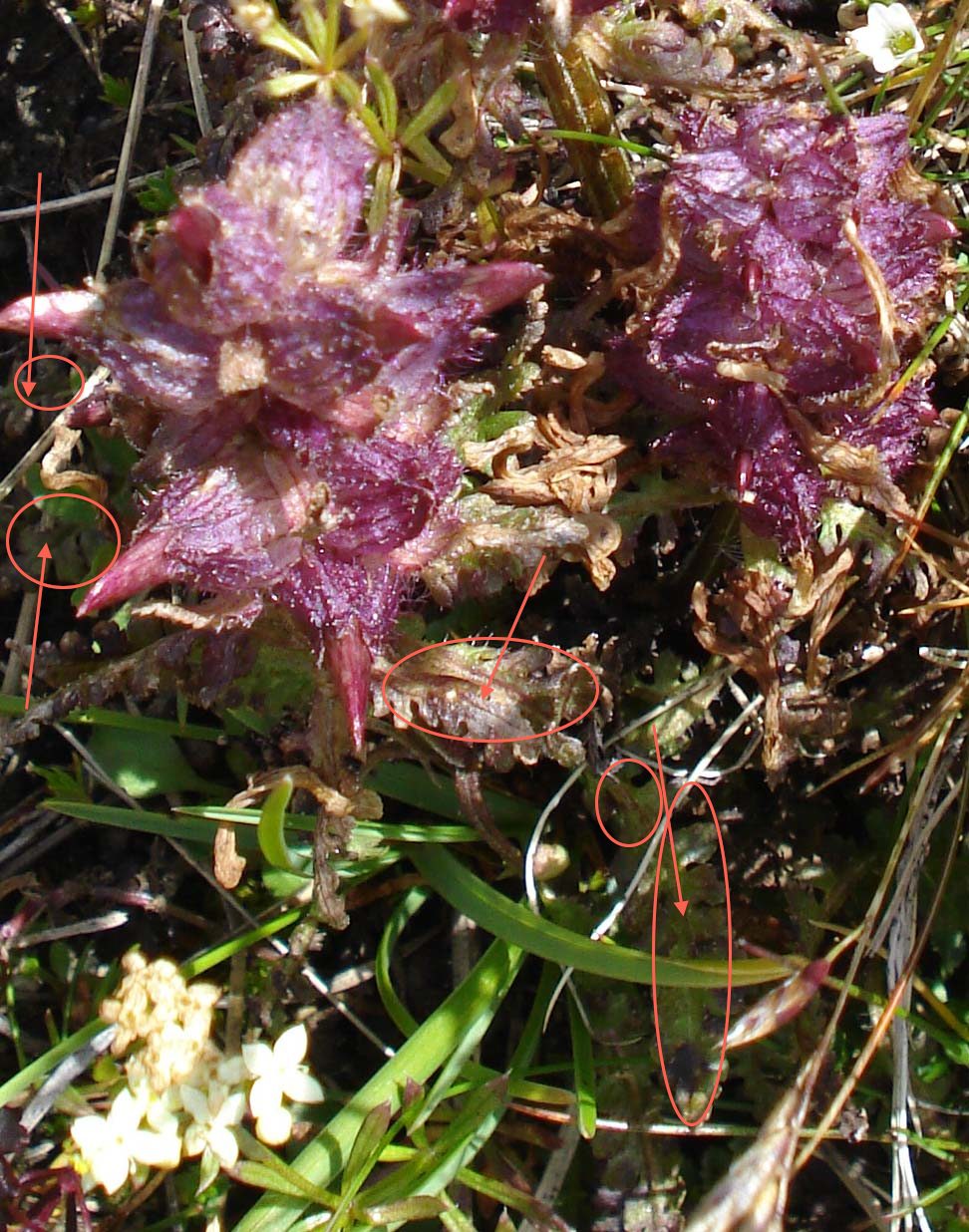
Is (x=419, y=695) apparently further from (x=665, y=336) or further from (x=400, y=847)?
(x=665, y=336)

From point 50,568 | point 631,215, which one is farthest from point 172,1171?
point 631,215

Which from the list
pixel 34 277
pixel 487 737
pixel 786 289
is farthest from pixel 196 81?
pixel 487 737

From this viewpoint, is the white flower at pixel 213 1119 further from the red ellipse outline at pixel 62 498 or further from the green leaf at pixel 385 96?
the green leaf at pixel 385 96

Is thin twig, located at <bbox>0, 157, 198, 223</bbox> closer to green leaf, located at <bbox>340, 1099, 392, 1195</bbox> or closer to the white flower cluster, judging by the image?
the white flower cluster

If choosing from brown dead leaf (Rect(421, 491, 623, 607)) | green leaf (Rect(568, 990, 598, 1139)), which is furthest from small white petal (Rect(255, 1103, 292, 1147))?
brown dead leaf (Rect(421, 491, 623, 607))

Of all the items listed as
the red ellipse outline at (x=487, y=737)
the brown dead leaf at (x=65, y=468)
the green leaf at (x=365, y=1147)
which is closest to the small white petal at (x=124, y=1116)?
the green leaf at (x=365, y=1147)

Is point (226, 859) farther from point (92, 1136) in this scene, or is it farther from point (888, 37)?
point (888, 37)
